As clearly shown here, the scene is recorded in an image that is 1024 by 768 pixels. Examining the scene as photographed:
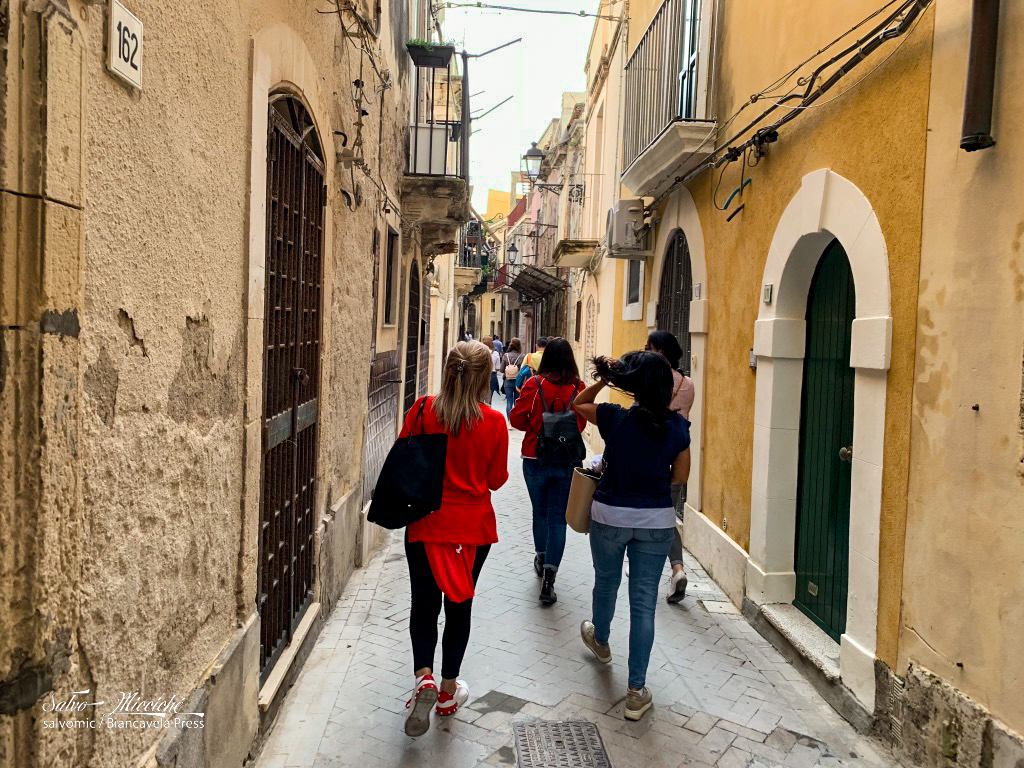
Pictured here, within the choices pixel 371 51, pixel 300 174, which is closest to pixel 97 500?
pixel 300 174

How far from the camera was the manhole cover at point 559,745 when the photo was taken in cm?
338

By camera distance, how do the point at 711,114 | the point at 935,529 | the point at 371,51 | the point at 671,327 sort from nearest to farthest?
the point at 935,529 → the point at 371,51 → the point at 711,114 → the point at 671,327

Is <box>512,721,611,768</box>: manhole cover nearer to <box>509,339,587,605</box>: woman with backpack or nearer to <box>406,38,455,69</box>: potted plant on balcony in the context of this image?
<box>509,339,587,605</box>: woman with backpack

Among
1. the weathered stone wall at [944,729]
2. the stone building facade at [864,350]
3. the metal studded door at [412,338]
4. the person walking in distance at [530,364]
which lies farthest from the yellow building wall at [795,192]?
the metal studded door at [412,338]

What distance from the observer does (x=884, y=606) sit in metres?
3.68

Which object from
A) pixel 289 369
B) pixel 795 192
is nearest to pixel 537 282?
pixel 795 192

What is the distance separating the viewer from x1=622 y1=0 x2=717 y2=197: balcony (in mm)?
6531

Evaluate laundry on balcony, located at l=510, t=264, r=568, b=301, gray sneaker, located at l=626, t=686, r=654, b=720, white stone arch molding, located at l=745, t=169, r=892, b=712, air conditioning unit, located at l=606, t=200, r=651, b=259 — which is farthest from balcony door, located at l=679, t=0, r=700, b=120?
laundry on balcony, located at l=510, t=264, r=568, b=301

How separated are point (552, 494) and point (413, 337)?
23.0 feet

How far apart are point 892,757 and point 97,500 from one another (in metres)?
3.38

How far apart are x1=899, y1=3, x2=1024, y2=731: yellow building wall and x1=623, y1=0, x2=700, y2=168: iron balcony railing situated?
346 cm

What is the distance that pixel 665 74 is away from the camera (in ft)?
24.4

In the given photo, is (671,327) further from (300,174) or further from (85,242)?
(85,242)

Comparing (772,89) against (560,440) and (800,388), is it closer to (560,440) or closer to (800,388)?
(800,388)
